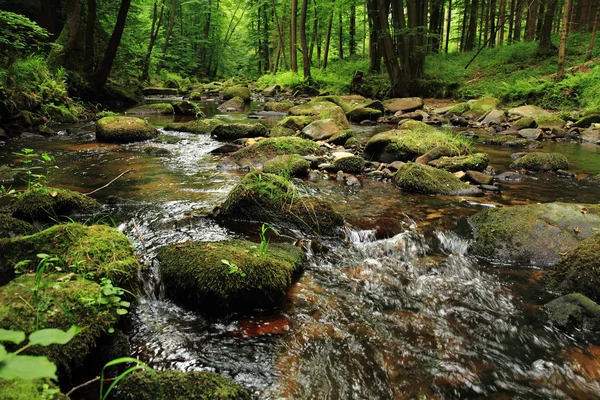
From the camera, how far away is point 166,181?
6.89 meters

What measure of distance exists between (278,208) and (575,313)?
3309 mm

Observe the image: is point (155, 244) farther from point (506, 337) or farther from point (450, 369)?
point (506, 337)

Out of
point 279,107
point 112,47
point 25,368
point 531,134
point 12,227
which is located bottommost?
point 531,134

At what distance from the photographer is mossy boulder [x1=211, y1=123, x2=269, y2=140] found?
36.0 ft

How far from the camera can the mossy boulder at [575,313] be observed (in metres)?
3.11

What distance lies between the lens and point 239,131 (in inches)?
433

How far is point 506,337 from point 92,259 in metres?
3.39

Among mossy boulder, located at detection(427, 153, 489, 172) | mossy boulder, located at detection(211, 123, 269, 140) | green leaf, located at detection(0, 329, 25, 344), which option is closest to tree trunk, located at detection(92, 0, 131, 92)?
mossy boulder, located at detection(211, 123, 269, 140)

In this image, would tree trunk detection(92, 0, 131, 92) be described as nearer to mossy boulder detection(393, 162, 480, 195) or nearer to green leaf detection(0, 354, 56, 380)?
mossy boulder detection(393, 162, 480, 195)

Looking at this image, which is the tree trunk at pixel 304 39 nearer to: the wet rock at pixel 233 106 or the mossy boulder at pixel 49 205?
the wet rock at pixel 233 106

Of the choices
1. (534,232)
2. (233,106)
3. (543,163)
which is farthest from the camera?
(233,106)

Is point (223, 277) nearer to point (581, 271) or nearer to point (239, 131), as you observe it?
point (581, 271)

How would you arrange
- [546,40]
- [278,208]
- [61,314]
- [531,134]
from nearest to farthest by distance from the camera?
1. [61,314]
2. [278,208]
3. [531,134]
4. [546,40]

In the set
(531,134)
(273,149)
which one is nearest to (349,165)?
(273,149)
